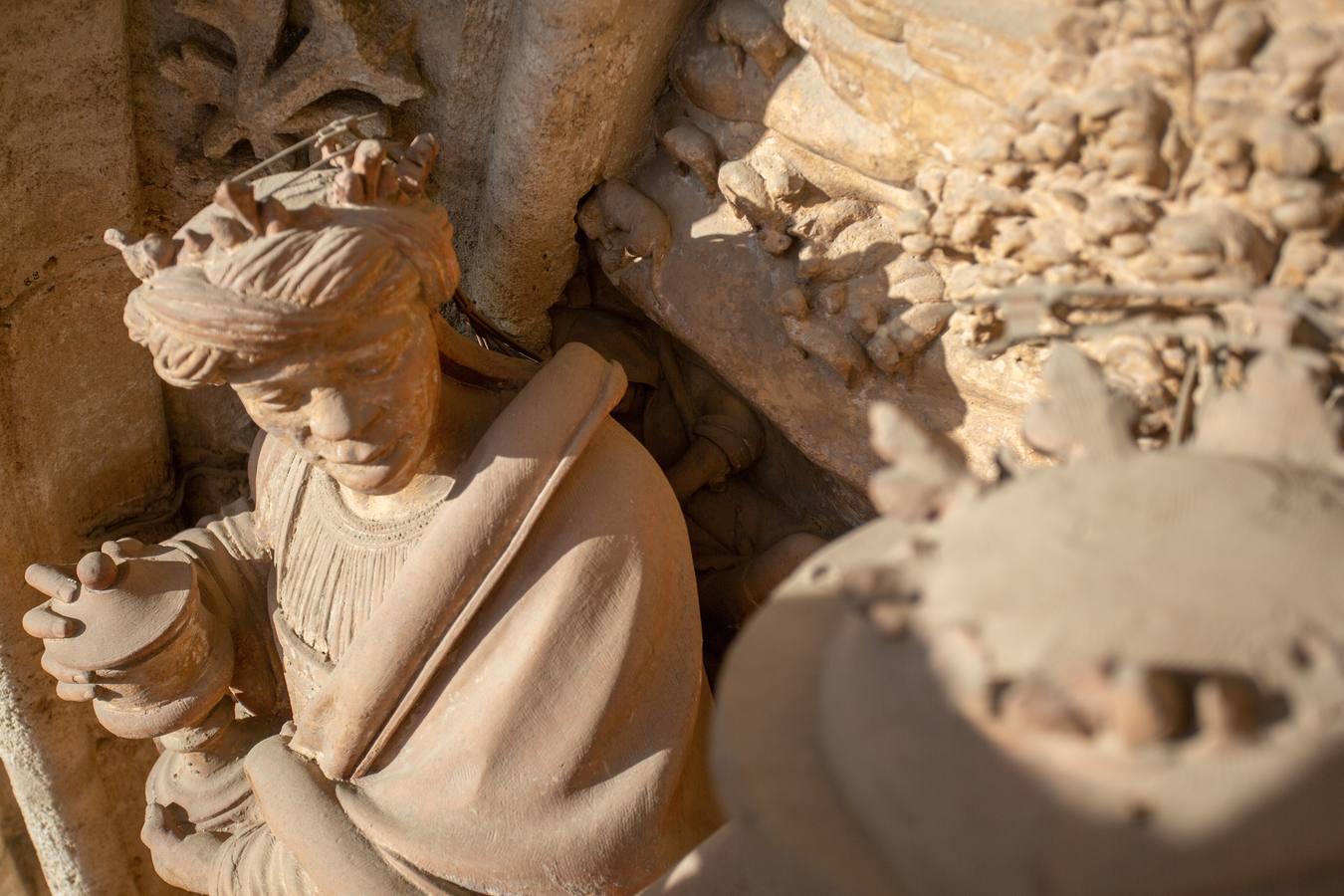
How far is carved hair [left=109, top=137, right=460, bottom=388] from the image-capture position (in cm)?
151

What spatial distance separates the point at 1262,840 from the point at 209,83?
2039mm

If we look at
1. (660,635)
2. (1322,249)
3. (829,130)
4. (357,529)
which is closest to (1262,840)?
(1322,249)

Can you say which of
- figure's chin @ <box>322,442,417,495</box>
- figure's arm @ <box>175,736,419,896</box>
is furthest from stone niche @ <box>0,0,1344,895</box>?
figure's arm @ <box>175,736,419,896</box>

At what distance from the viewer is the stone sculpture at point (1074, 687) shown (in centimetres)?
89

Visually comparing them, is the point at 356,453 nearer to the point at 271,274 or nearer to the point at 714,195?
the point at 271,274

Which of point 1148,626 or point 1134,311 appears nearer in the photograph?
point 1148,626

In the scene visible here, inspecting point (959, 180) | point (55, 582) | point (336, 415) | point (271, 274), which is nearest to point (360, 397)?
point (336, 415)

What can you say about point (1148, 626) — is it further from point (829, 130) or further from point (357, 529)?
point (357, 529)

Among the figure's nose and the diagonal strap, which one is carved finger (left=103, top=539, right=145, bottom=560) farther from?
the figure's nose

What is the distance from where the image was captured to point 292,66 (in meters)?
2.05

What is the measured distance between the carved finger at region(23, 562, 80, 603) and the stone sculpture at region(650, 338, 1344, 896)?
1.34 metres

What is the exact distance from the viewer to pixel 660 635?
1.81m

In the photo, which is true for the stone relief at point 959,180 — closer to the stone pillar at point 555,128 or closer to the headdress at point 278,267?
the stone pillar at point 555,128

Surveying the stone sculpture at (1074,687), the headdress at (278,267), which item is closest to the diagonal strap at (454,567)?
the headdress at (278,267)
